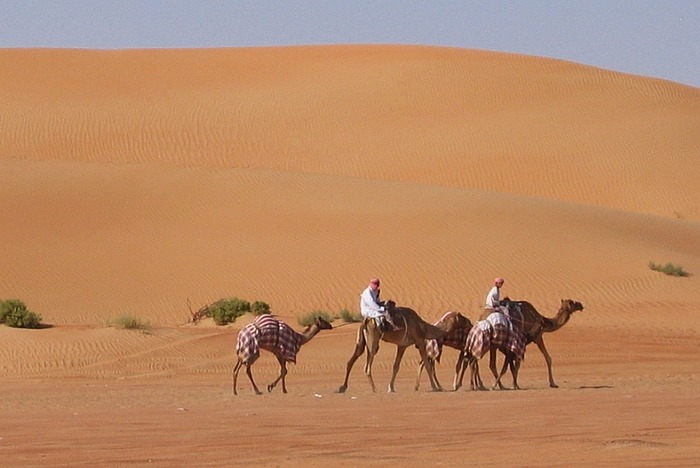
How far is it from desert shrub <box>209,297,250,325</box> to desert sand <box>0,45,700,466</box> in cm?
20

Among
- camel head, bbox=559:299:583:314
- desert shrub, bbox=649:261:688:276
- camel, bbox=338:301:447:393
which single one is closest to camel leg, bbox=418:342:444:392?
camel, bbox=338:301:447:393

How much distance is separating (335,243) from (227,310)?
10699 millimetres

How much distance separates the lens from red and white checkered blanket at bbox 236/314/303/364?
1884 centimetres

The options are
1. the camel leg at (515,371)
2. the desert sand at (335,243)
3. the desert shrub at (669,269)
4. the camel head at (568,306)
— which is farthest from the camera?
the desert shrub at (669,269)

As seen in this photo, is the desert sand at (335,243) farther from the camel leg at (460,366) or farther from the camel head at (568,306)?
the camel head at (568,306)

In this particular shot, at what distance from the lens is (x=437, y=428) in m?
14.6

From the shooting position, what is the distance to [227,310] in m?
28.0

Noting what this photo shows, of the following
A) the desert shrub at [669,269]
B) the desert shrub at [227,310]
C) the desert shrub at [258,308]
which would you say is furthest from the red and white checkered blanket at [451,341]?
the desert shrub at [669,269]

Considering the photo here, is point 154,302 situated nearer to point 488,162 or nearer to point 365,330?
point 365,330

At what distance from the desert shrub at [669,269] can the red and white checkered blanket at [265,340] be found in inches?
764

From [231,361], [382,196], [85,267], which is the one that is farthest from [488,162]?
[231,361]

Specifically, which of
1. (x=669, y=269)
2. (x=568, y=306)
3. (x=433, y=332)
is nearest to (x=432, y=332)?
(x=433, y=332)

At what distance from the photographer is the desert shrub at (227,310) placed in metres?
27.9

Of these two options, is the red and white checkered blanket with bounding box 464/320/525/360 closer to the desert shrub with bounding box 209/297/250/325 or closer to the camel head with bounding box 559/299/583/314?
the camel head with bounding box 559/299/583/314
